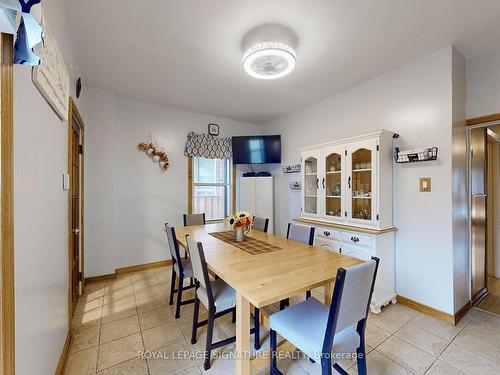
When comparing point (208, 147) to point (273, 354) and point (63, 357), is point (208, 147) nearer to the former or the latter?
point (63, 357)

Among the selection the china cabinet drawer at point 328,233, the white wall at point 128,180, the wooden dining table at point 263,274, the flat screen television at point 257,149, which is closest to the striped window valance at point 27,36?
the wooden dining table at point 263,274

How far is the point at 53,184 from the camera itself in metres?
1.48

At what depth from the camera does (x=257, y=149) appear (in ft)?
13.9

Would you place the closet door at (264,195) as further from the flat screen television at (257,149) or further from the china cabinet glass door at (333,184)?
the china cabinet glass door at (333,184)

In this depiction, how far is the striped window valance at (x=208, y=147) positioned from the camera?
3.91 m

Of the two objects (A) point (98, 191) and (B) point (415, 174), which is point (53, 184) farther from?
(B) point (415, 174)

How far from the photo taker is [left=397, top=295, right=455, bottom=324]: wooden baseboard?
2154 mm

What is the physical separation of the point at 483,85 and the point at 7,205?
3.70 m

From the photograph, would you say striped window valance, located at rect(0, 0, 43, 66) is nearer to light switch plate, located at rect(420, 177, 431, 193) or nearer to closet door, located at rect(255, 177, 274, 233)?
light switch plate, located at rect(420, 177, 431, 193)

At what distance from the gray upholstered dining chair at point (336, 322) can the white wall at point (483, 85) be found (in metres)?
2.27

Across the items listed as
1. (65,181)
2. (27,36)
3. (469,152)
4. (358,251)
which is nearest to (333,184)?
(358,251)

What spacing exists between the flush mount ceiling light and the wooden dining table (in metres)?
1.65

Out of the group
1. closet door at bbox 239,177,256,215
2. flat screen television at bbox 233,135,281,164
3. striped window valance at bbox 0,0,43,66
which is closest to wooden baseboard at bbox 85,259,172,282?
closet door at bbox 239,177,256,215

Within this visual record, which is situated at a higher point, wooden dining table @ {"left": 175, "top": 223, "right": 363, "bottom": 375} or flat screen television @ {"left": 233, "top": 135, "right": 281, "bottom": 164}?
flat screen television @ {"left": 233, "top": 135, "right": 281, "bottom": 164}
